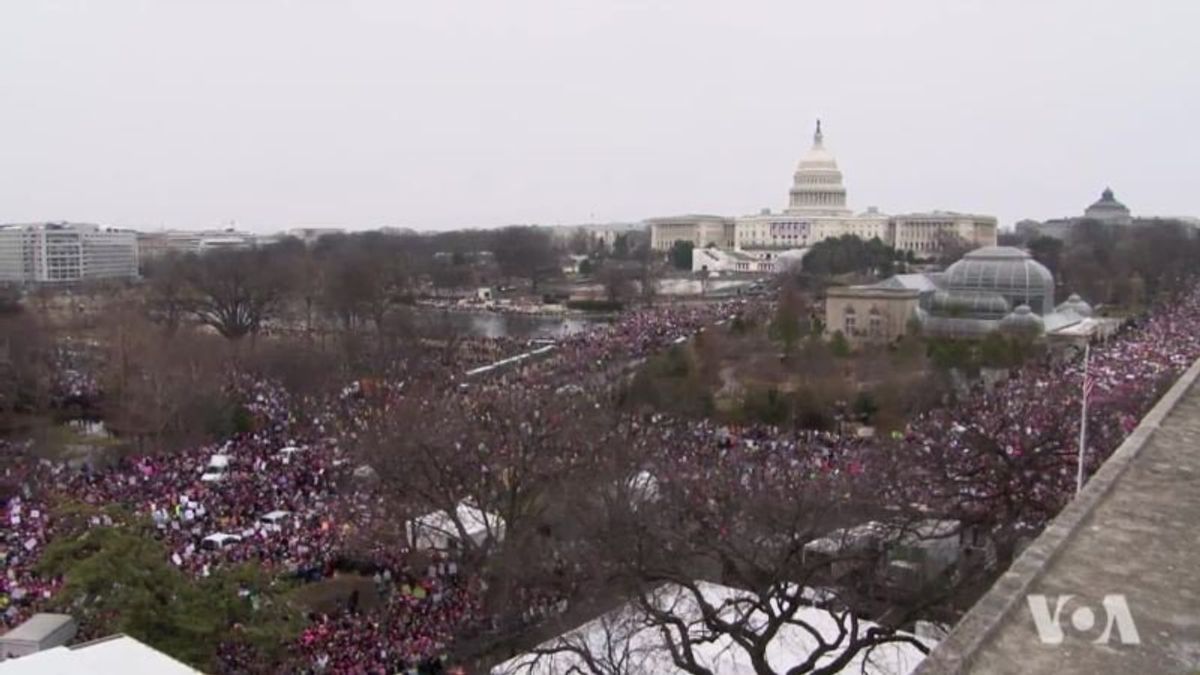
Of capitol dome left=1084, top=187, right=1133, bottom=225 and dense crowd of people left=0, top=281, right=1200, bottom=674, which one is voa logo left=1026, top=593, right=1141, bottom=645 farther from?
capitol dome left=1084, top=187, right=1133, bottom=225

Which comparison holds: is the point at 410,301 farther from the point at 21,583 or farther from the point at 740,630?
the point at 740,630

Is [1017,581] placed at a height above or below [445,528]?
above

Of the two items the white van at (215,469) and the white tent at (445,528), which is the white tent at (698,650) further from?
the white van at (215,469)

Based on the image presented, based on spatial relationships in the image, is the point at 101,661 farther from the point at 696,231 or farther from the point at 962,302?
the point at 696,231

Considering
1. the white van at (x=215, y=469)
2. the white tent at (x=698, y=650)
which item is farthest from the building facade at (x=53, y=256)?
the white tent at (x=698, y=650)

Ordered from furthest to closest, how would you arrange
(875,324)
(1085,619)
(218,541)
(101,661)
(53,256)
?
(53,256) → (875,324) → (218,541) → (101,661) → (1085,619)

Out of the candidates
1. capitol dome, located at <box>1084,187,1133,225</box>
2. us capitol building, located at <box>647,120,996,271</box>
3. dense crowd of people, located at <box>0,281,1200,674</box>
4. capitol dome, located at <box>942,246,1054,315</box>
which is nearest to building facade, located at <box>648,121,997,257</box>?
us capitol building, located at <box>647,120,996,271</box>

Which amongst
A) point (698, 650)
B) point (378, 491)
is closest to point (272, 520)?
point (378, 491)
